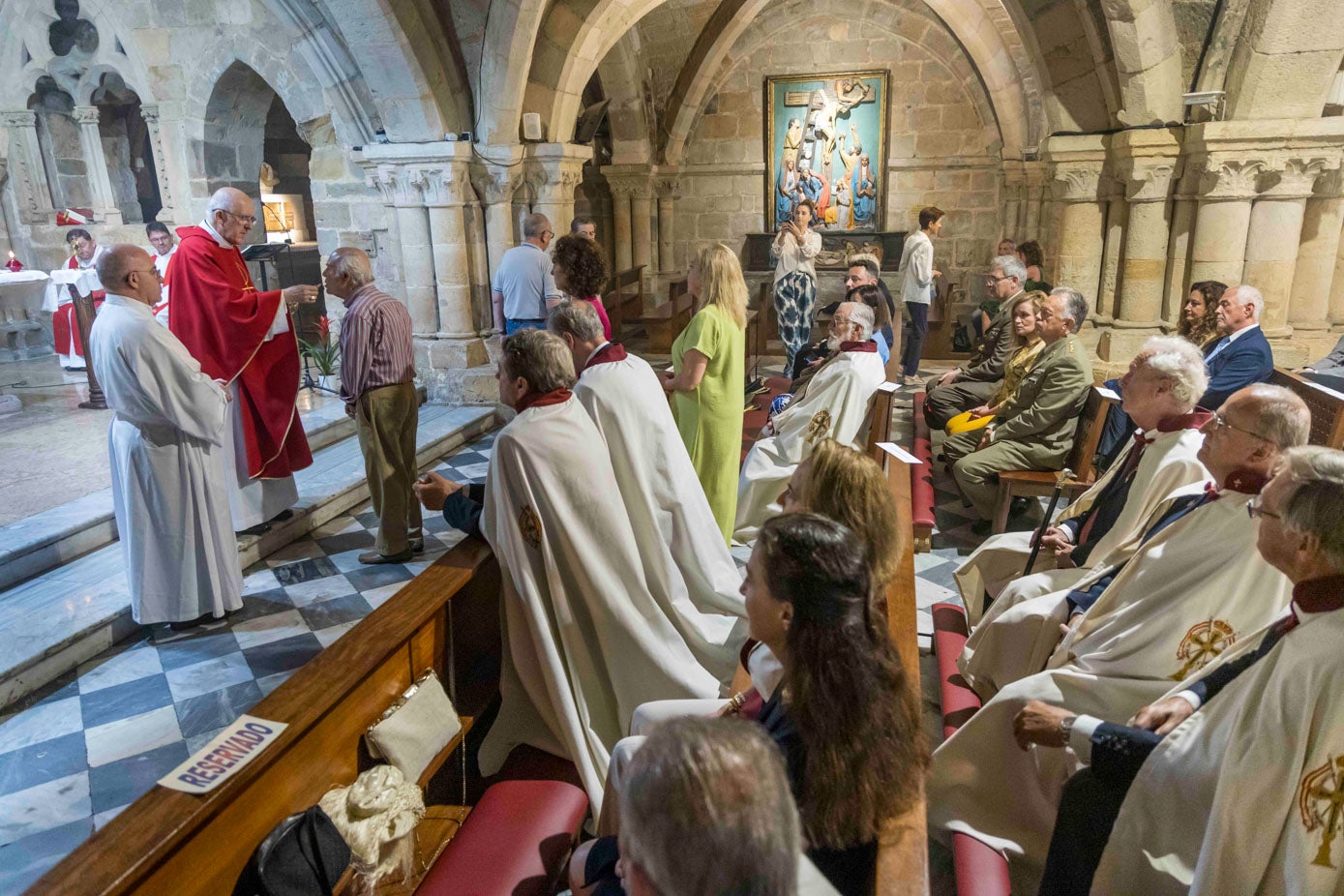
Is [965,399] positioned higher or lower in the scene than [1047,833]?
higher

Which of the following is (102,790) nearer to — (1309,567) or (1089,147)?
(1309,567)

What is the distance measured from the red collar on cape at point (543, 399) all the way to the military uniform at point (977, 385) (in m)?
4.16

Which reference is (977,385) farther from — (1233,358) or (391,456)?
(391,456)

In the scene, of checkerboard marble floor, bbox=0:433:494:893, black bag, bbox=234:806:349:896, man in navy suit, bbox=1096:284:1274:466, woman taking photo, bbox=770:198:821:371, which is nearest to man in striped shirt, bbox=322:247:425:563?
checkerboard marble floor, bbox=0:433:494:893

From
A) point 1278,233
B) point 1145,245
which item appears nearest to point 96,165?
point 1145,245

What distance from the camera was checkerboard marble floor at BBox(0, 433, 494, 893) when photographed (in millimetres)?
2785

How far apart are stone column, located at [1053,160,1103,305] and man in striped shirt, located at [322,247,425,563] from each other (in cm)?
494

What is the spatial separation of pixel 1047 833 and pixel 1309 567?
42.1 inches

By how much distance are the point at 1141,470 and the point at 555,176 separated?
5.82 m

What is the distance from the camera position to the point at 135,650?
3850 millimetres

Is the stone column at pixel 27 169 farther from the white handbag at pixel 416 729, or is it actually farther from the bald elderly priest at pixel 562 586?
the white handbag at pixel 416 729

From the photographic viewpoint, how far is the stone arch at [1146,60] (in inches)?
218

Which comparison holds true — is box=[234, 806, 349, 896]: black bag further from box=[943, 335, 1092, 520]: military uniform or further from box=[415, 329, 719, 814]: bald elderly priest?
box=[943, 335, 1092, 520]: military uniform

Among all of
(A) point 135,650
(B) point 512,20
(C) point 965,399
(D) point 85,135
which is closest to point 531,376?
(A) point 135,650
